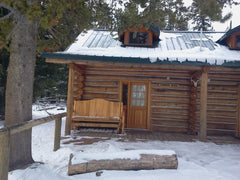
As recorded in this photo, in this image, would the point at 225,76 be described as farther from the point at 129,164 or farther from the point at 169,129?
the point at 129,164

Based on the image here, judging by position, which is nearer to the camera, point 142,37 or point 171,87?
point 171,87

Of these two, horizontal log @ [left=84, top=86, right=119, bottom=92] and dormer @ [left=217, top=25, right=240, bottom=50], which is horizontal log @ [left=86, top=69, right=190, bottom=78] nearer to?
horizontal log @ [left=84, top=86, right=119, bottom=92]

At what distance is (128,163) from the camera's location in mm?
3615

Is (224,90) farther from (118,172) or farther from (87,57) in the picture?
(118,172)

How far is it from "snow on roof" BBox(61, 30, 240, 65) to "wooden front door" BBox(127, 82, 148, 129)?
170 centimetres

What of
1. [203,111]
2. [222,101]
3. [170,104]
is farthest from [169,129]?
[222,101]

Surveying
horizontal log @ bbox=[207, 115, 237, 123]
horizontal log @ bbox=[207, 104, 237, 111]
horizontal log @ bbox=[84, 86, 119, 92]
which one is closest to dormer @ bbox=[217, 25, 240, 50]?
horizontal log @ bbox=[207, 104, 237, 111]

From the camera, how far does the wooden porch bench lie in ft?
23.5

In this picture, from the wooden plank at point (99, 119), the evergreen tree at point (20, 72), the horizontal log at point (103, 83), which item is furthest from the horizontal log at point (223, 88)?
the evergreen tree at point (20, 72)

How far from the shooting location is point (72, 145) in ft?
18.2

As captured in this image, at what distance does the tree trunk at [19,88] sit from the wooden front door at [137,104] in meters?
5.16

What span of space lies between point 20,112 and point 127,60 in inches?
139

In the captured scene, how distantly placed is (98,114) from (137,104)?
2.12m

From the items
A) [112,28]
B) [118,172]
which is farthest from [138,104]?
[118,172]
